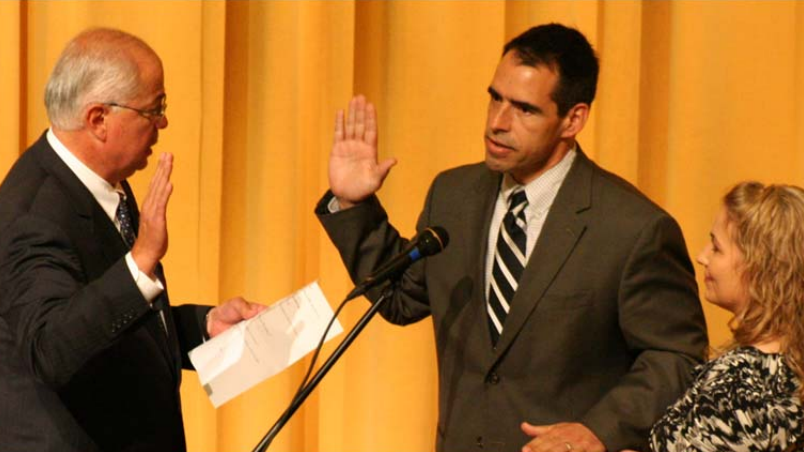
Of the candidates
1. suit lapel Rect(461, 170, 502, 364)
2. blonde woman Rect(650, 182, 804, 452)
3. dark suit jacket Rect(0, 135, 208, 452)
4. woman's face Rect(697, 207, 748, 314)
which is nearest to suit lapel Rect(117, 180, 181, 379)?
dark suit jacket Rect(0, 135, 208, 452)

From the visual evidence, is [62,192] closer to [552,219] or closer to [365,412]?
[552,219]

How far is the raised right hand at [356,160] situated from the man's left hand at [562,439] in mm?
637

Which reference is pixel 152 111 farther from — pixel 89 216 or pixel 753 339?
pixel 753 339

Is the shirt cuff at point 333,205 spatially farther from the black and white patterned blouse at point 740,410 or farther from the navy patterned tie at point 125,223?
the black and white patterned blouse at point 740,410

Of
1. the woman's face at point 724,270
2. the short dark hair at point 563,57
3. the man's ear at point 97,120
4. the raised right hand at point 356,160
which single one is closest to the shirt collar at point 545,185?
the short dark hair at point 563,57

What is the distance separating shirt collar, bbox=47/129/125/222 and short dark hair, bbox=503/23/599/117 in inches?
37.4

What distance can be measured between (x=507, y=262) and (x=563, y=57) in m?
0.48

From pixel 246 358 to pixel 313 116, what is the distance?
5.33 ft

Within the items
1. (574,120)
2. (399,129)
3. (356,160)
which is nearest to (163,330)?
(356,160)

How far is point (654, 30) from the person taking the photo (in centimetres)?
406

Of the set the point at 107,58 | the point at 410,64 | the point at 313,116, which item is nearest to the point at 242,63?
the point at 313,116

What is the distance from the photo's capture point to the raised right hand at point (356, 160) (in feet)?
8.98

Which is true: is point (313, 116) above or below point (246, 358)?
above

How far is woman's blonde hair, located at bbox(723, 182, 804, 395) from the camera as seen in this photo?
2.31 m
